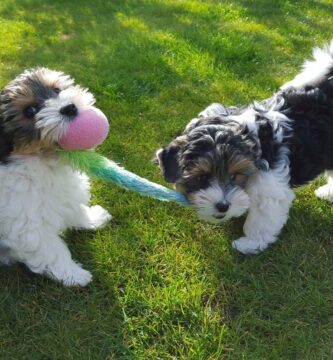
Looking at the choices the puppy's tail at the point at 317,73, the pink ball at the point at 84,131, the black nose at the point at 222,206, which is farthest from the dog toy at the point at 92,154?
the puppy's tail at the point at 317,73

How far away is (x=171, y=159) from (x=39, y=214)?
107 centimetres

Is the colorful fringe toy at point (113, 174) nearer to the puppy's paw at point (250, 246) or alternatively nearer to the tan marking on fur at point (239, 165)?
the tan marking on fur at point (239, 165)

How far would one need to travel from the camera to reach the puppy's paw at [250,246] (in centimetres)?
383

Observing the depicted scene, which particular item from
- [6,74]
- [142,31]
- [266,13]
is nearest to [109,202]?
[6,74]

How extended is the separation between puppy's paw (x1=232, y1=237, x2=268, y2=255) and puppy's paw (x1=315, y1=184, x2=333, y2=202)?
36.8 inches

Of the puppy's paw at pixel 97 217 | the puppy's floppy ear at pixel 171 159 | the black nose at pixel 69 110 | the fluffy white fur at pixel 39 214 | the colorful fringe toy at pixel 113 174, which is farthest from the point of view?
the puppy's paw at pixel 97 217

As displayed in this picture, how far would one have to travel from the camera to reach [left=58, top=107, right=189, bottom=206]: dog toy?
3.15 meters

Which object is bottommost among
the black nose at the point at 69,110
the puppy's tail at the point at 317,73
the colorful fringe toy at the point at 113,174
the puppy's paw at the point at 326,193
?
the puppy's paw at the point at 326,193

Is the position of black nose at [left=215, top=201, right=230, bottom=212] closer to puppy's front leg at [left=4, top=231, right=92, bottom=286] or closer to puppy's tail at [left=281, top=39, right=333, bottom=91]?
puppy's front leg at [left=4, top=231, right=92, bottom=286]

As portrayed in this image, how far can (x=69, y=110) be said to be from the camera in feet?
10.2

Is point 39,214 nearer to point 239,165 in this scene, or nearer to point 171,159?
point 171,159

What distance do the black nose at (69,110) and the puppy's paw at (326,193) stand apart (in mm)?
2513

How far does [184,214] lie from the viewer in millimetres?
4230

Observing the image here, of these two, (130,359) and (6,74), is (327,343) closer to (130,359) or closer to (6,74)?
(130,359)
